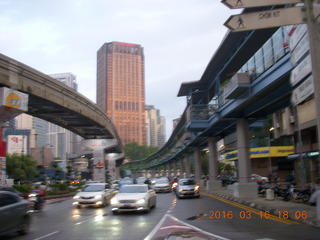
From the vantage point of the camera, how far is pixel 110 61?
190875 millimetres

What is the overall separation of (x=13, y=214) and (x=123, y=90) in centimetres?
17635

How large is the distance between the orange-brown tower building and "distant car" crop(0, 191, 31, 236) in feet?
537

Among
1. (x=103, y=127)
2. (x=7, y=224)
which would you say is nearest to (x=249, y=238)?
(x=7, y=224)

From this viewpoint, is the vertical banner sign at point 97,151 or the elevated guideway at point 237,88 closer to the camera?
the elevated guideway at point 237,88

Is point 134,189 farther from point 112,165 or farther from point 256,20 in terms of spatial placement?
point 112,165

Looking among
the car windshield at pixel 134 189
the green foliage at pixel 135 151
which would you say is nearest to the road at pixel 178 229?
the car windshield at pixel 134 189

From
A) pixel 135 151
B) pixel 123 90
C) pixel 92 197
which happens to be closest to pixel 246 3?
pixel 92 197

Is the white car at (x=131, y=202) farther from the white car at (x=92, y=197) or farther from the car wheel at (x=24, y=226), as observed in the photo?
the car wheel at (x=24, y=226)

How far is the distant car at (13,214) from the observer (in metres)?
9.75

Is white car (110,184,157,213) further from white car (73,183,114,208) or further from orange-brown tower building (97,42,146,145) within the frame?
orange-brown tower building (97,42,146,145)

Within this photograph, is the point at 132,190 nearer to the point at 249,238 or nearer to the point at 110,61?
the point at 249,238

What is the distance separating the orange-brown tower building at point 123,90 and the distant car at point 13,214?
164m

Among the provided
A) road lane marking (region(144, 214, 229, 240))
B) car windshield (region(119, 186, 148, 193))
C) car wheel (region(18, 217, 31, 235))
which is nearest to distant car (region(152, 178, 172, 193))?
car windshield (region(119, 186, 148, 193))

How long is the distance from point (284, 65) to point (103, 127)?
122ft
